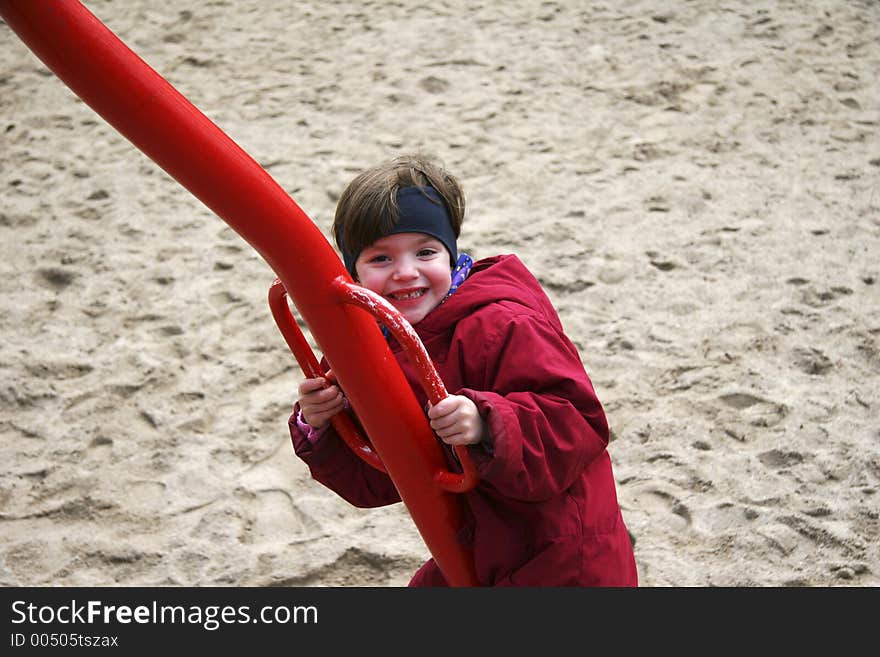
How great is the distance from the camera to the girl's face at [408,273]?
141 cm

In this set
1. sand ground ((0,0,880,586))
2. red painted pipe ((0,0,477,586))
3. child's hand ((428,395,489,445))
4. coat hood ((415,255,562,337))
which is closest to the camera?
red painted pipe ((0,0,477,586))

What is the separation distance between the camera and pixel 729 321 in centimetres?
A: 324

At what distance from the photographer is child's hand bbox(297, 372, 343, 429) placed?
56.7 inches

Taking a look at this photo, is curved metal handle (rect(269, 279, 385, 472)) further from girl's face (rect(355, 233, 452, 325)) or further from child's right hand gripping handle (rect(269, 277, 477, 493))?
girl's face (rect(355, 233, 452, 325))

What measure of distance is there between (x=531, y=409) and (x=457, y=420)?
96 millimetres

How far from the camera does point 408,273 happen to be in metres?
1.40

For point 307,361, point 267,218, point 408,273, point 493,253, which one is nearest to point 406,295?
point 408,273

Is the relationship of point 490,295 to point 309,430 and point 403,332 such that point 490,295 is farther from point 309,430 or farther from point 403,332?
point 309,430

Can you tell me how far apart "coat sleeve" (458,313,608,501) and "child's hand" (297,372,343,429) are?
0.20 meters

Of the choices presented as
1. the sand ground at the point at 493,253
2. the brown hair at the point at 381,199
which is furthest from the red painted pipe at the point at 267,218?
the sand ground at the point at 493,253

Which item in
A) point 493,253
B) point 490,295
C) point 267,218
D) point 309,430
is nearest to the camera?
point 267,218

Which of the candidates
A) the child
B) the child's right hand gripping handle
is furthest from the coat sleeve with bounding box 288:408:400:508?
the child's right hand gripping handle

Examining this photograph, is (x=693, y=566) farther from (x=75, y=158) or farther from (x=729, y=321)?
(x=75, y=158)

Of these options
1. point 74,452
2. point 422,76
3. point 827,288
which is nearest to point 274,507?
point 74,452
